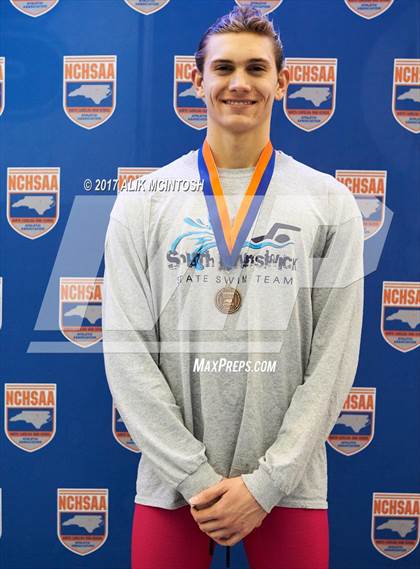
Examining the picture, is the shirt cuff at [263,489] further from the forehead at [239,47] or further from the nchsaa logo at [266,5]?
the nchsaa logo at [266,5]

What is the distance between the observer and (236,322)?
1.36 m

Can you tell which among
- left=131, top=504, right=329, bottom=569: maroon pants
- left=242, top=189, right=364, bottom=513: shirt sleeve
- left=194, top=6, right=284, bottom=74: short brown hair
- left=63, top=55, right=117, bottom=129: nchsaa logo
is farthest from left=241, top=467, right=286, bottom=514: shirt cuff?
left=63, top=55, right=117, bottom=129: nchsaa logo

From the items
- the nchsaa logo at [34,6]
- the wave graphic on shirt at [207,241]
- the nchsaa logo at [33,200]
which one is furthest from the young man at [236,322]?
the nchsaa logo at [34,6]

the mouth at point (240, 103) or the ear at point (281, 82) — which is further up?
the ear at point (281, 82)

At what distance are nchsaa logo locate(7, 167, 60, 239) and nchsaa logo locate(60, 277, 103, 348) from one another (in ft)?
0.63

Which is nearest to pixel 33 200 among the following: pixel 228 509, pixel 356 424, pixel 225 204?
pixel 225 204

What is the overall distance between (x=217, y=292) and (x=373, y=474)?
98cm

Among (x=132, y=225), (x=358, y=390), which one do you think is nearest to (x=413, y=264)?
(x=358, y=390)

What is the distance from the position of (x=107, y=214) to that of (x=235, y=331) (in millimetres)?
741

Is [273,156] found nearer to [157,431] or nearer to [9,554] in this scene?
[157,431]

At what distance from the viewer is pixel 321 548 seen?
1.37m

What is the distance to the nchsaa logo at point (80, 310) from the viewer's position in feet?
6.33

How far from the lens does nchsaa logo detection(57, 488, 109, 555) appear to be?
198cm

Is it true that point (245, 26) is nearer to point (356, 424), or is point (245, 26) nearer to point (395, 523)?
point (356, 424)
